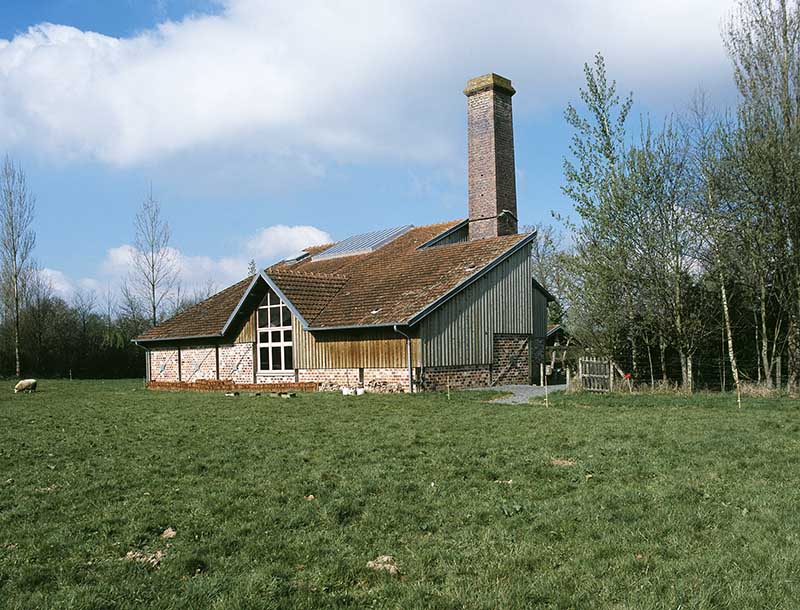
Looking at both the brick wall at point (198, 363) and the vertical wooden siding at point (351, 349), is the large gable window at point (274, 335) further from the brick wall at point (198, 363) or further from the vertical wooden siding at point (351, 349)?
the brick wall at point (198, 363)

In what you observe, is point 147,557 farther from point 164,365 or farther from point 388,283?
point 164,365

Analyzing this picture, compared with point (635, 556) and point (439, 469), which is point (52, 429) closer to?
point (439, 469)

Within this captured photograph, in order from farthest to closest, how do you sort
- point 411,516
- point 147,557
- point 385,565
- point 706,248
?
1. point 706,248
2. point 411,516
3. point 147,557
4. point 385,565

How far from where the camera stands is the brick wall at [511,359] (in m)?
23.8

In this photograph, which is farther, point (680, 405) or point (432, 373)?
point (432, 373)

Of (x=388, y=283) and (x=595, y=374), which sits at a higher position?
(x=388, y=283)

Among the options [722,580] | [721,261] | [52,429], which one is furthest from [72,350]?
[722,580]

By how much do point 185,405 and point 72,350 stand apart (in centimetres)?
2850

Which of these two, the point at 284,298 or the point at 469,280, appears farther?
the point at 284,298

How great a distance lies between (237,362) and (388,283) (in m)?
7.28

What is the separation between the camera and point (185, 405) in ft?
62.0

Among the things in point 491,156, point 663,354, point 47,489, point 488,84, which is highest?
point 488,84

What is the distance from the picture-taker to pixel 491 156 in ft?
86.6

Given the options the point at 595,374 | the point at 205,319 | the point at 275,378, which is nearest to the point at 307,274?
the point at 275,378
